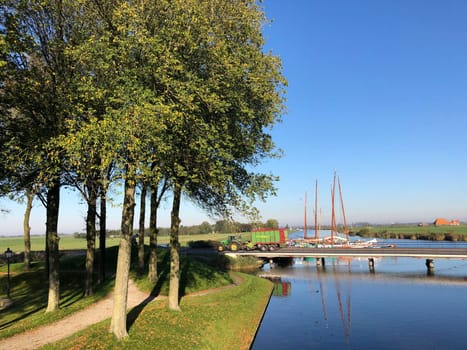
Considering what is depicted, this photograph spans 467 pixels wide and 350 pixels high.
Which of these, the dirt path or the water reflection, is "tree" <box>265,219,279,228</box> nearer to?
the water reflection

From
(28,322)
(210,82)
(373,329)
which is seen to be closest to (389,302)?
(373,329)

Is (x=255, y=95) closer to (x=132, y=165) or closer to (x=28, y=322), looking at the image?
(x=132, y=165)

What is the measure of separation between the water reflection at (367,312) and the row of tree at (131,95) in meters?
9.17

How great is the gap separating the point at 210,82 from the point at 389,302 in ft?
81.7

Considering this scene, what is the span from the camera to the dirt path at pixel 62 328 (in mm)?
14625

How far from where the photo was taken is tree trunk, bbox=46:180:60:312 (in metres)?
19.3

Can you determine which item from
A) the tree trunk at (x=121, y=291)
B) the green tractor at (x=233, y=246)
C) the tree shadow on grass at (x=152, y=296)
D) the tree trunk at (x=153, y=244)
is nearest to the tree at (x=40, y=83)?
the tree trunk at (x=121, y=291)

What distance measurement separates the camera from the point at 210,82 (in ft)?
50.4

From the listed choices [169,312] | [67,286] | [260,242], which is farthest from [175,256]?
[260,242]

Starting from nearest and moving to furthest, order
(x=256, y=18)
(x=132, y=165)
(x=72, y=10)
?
1. (x=132, y=165)
2. (x=72, y=10)
3. (x=256, y=18)

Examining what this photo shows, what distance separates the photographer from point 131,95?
530 inches

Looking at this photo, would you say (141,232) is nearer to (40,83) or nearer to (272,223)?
(40,83)

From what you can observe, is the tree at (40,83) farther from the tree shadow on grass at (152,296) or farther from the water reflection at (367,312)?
the water reflection at (367,312)

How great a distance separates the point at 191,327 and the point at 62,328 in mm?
6343
